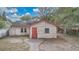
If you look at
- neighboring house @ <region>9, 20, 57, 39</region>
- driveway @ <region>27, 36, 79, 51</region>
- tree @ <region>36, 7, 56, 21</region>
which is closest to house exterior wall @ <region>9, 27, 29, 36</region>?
neighboring house @ <region>9, 20, 57, 39</region>

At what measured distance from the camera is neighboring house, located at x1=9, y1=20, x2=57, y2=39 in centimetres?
249

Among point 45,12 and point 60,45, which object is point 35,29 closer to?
point 45,12

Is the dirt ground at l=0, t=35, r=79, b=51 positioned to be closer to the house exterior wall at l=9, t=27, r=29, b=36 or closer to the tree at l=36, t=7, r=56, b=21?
the house exterior wall at l=9, t=27, r=29, b=36

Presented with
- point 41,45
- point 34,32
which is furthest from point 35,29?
point 41,45

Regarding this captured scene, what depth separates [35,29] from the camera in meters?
2.51

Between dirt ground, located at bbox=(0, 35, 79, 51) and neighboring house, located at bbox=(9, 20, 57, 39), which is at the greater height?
neighboring house, located at bbox=(9, 20, 57, 39)

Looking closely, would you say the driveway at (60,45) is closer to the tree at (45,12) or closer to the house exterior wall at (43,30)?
the house exterior wall at (43,30)

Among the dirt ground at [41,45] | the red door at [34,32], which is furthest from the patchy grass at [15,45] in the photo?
the red door at [34,32]

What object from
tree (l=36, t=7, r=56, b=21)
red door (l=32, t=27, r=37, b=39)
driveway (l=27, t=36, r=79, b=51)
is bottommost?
driveway (l=27, t=36, r=79, b=51)
